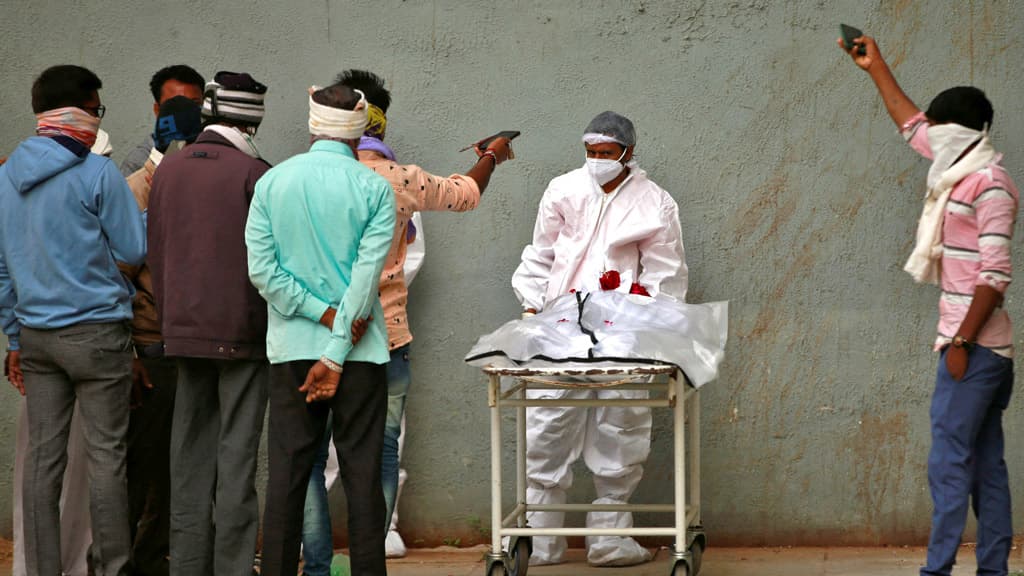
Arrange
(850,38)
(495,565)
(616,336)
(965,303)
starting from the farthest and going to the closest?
(495,565) → (616,336) → (850,38) → (965,303)

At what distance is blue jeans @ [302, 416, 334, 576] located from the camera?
475cm

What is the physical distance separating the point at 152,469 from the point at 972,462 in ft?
10.2

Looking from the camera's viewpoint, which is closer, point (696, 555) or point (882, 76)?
point (882, 76)

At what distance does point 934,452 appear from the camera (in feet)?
14.7

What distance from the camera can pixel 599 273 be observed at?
5.50 m

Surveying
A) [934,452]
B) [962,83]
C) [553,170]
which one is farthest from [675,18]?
[934,452]

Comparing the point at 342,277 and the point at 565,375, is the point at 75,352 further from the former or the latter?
the point at 565,375

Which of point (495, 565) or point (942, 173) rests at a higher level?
point (942, 173)

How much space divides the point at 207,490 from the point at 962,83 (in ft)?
12.0

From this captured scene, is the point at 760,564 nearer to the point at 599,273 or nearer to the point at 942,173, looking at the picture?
the point at 599,273

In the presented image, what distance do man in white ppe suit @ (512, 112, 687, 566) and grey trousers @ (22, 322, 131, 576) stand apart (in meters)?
1.76

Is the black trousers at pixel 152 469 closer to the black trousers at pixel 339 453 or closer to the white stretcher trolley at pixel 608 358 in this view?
the black trousers at pixel 339 453

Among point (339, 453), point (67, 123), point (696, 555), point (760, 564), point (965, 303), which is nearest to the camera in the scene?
point (339, 453)

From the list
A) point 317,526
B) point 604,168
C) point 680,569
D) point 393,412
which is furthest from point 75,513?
point 604,168
